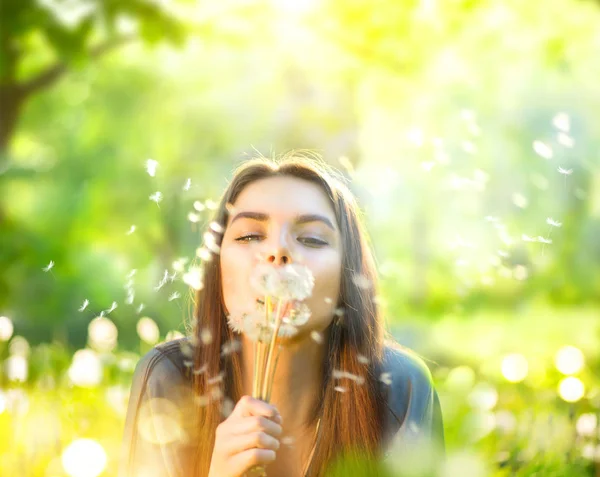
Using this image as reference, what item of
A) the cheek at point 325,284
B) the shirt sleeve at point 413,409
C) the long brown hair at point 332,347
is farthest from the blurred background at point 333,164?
the cheek at point 325,284

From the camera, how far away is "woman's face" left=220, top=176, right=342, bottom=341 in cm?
140

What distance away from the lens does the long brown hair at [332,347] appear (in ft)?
4.95

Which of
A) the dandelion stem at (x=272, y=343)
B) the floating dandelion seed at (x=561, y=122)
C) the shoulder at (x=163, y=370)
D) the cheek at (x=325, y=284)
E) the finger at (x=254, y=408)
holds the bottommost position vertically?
the finger at (x=254, y=408)

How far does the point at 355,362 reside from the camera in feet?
5.19

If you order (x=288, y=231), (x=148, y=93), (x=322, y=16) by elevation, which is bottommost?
(x=288, y=231)

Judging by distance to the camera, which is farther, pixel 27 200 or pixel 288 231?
pixel 27 200

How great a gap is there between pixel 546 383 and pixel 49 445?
168 cm

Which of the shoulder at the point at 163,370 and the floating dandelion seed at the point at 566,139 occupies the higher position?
the floating dandelion seed at the point at 566,139

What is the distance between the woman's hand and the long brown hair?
0.37 m

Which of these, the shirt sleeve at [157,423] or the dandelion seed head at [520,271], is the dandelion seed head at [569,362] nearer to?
the shirt sleeve at [157,423]

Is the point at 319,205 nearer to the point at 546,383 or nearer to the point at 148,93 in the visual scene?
the point at 546,383

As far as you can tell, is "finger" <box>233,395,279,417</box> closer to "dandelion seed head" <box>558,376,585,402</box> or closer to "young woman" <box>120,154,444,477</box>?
"young woman" <box>120,154,444,477</box>

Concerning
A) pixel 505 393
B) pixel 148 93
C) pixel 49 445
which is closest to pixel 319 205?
pixel 49 445

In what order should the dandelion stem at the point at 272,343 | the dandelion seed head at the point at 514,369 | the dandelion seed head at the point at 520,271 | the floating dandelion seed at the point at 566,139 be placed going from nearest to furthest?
1. the dandelion stem at the point at 272,343
2. the floating dandelion seed at the point at 566,139
3. the dandelion seed head at the point at 514,369
4. the dandelion seed head at the point at 520,271
